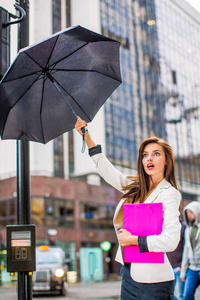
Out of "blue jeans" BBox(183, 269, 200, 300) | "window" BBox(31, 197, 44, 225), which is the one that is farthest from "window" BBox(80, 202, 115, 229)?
"blue jeans" BBox(183, 269, 200, 300)

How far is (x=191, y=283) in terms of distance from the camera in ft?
21.4

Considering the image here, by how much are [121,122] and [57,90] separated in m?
41.9

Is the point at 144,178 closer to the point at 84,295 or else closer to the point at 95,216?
the point at 84,295

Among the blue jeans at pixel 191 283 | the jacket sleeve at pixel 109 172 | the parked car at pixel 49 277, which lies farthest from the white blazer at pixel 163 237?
the parked car at pixel 49 277

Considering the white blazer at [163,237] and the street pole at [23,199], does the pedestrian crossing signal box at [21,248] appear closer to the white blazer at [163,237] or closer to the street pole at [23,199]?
the street pole at [23,199]

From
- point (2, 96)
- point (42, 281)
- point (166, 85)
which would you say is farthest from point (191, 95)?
point (2, 96)

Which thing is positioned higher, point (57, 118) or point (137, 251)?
point (57, 118)

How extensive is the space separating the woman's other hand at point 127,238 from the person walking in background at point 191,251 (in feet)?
14.7

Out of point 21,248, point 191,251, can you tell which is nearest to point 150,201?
point 21,248

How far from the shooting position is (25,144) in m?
4.73

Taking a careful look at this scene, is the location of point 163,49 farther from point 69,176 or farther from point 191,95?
point 69,176

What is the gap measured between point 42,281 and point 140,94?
1444 inches

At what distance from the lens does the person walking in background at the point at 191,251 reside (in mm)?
6598

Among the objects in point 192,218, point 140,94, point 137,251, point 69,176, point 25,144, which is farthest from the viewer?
point 140,94
